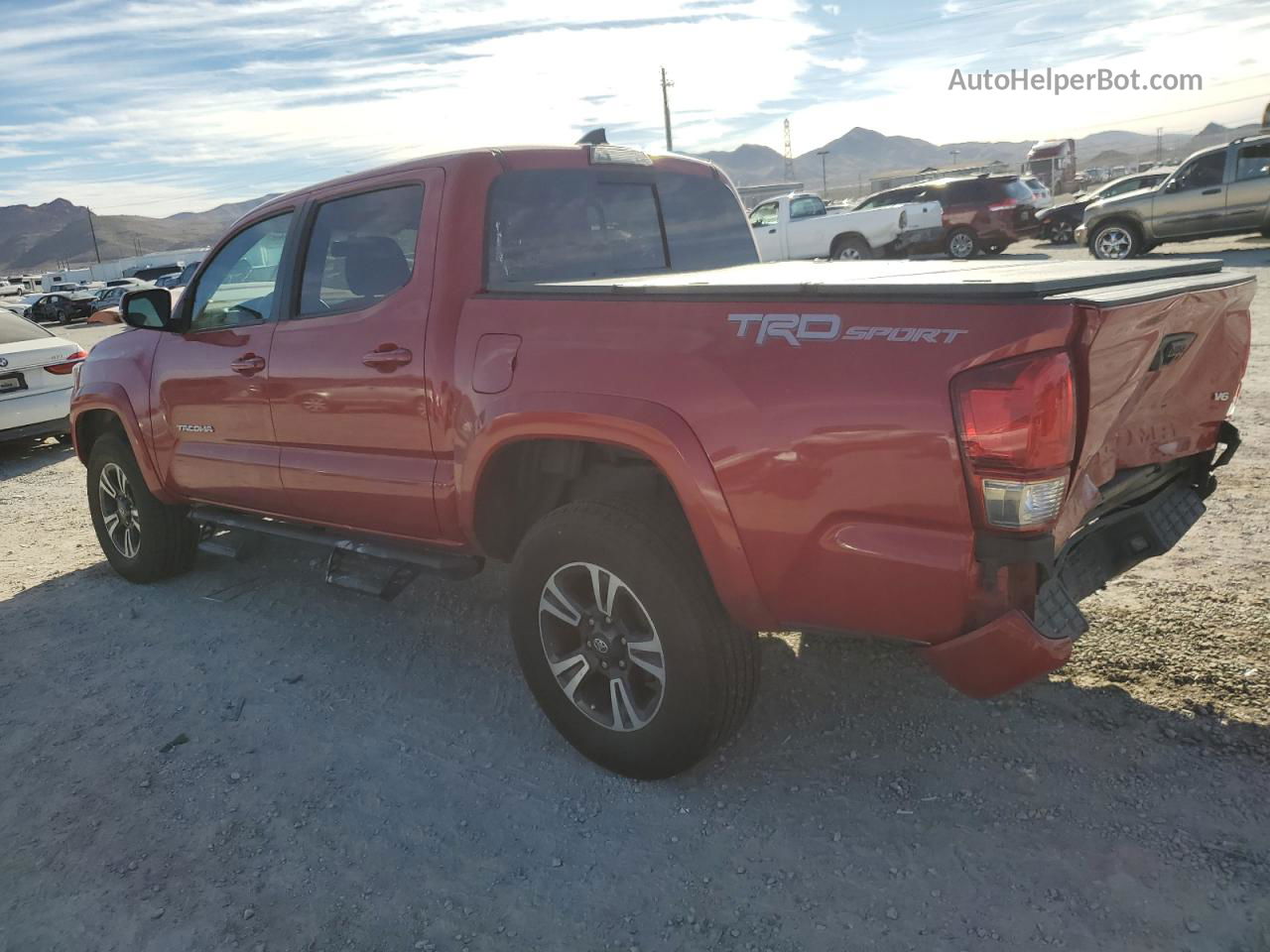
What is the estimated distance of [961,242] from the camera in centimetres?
2020

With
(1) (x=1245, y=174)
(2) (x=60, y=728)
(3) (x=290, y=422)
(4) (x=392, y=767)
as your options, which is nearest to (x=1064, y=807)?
(4) (x=392, y=767)

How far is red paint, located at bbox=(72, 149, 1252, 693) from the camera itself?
229 cm

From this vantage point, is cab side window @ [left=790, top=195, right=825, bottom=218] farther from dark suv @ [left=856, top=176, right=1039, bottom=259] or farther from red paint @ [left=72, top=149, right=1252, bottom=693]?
red paint @ [left=72, top=149, right=1252, bottom=693]

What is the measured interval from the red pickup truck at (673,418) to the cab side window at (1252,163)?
15745 millimetres

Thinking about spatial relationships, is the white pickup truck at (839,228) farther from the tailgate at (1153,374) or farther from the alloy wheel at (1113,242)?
the tailgate at (1153,374)

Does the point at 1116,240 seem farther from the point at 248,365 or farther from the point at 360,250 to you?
the point at 248,365

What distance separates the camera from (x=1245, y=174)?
53.4 feet

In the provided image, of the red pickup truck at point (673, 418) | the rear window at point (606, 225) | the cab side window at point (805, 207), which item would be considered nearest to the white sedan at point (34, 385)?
the red pickup truck at point (673, 418)

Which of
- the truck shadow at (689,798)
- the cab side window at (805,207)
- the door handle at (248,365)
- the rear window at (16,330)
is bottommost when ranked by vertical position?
the truck shadow at (689,798)

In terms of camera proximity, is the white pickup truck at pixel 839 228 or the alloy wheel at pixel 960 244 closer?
the white pickup truck at pixel 839 228

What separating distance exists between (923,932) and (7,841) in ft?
9.42

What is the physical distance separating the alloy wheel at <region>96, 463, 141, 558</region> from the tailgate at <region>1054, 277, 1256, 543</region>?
4909 mm

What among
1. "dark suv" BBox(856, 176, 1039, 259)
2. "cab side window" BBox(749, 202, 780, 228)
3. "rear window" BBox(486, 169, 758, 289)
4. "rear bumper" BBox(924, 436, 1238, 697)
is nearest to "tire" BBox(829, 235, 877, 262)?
"dark suv" BBox(856, 176, 1039, 259)

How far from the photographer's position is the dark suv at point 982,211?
1969 centimetres
